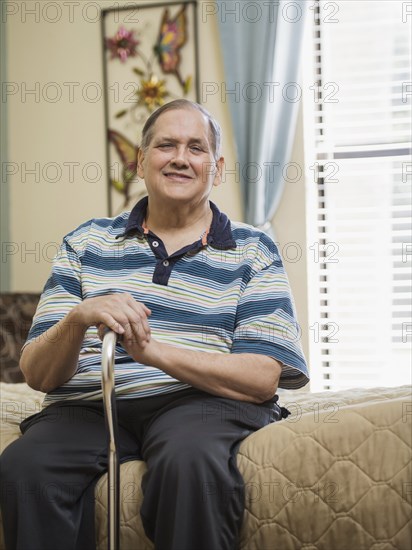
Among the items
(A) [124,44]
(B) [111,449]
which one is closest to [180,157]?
(B) [111,449]

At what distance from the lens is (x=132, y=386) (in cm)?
171

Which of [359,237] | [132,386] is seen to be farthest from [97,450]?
[359,237]

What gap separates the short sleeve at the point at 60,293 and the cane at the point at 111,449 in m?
0.43

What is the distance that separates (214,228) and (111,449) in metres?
0.74

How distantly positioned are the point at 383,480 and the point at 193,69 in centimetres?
253

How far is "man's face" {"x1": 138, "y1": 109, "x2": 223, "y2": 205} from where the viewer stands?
1893 mm

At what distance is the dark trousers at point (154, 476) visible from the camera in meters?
1.38

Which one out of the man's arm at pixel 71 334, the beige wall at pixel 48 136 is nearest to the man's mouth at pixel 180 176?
the man's arm at pixel 71 334

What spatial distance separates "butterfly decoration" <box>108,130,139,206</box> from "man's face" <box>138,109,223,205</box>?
1635mm

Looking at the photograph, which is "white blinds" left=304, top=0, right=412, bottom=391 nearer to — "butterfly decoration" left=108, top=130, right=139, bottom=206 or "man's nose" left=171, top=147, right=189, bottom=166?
"butterfly decoration" left=108, top=130, right=139, bottom=206

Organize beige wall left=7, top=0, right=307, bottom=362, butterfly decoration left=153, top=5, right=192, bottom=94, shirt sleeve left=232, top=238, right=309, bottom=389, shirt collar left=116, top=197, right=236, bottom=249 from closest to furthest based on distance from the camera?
shirt sleeve left=232, top=238, right=309, bottom=389 → shirt collar left=116, top=197, right=236, bottom=249 → butterfly decoration left=153, top=5, right=192, bottom=94 → beige wall left=7, top=0, right=307, bottom=362

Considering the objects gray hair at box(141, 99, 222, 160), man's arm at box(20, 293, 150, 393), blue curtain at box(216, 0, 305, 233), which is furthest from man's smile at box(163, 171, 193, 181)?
blue curtain at box(216, 0, 305, 233)

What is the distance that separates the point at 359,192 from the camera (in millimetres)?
3467

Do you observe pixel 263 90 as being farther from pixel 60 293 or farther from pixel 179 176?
pixel 60 293
